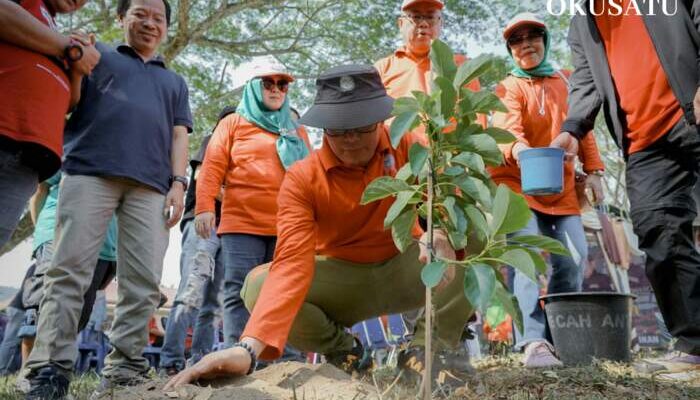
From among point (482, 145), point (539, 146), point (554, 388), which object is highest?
point (539, 146)

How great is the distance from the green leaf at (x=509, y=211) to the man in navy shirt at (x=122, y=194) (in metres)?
1.79

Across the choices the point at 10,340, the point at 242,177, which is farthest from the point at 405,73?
the point at 10,340

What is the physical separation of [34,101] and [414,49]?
201 cm

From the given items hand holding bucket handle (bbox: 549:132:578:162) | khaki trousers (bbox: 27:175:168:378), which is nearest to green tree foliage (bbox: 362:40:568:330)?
hand holding bucket handle (bbox: 549:132:578:162)

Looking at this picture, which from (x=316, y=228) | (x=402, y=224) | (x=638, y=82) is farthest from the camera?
(x=316, y=228)

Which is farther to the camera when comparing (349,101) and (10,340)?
(10,340)

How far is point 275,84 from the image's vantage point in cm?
402

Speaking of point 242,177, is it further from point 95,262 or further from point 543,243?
point 543,243

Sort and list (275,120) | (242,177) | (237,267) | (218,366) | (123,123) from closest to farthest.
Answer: (218,366) → (123,123) → (237,267) → (242,177) → (275,120)

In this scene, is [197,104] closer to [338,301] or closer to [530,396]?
[338,301]

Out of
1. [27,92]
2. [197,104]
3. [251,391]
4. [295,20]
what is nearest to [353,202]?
[251,391]

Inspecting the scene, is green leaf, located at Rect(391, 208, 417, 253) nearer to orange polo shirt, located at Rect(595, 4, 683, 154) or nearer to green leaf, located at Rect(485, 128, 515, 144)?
green leaf, located at Rect(485, 128, 515, 144)

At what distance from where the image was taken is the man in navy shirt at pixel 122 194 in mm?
2467

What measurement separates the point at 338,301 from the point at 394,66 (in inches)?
56.7
